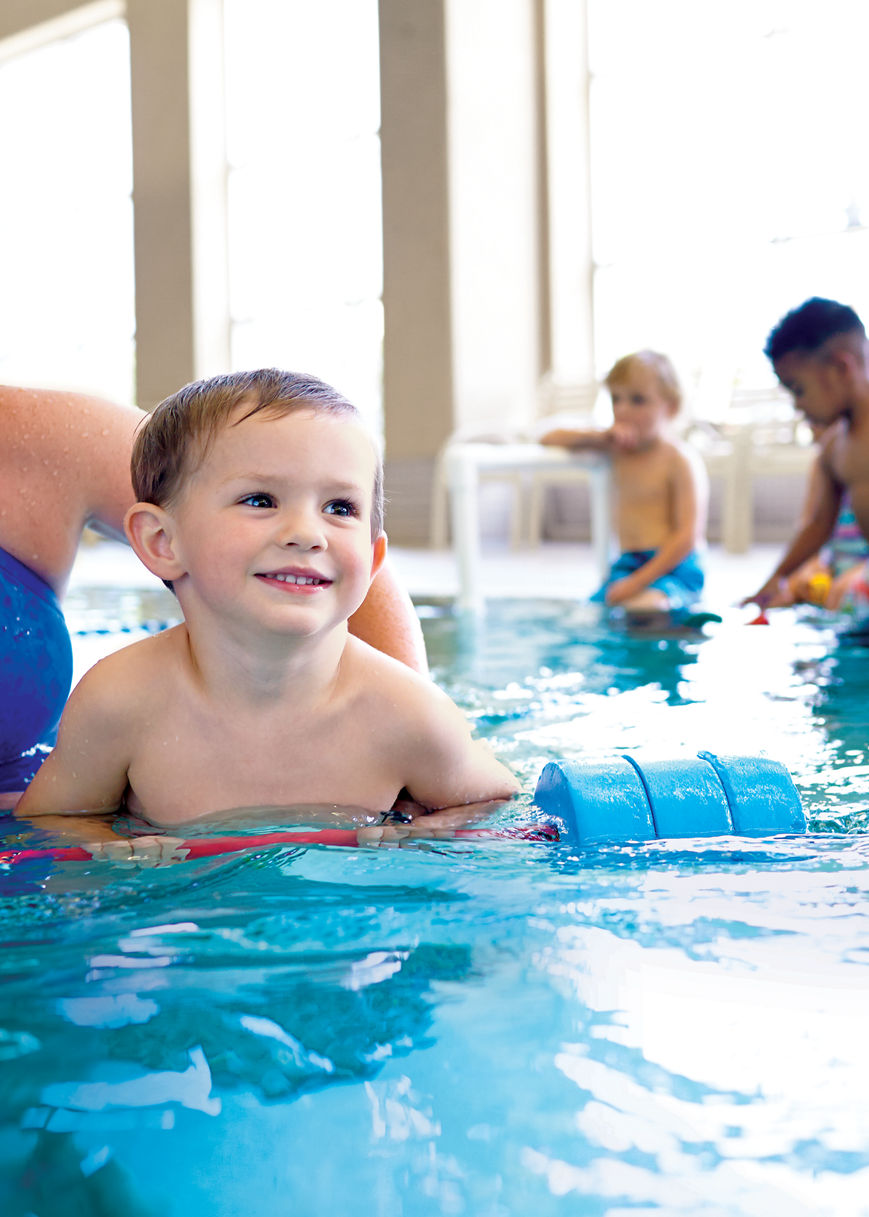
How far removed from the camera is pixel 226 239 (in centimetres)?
1032

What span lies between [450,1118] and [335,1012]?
5.2 inches

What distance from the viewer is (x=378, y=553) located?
4.33 feet

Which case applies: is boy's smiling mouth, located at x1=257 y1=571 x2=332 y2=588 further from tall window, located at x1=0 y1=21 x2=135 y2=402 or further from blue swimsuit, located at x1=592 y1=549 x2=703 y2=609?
tall window, located at x1=0 y1=21 x2=135 y2=402

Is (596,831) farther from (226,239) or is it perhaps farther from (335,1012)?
(226,239)

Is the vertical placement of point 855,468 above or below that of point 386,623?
above

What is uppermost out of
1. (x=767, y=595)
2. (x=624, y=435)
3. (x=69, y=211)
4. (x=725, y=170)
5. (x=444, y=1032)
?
(x=69, y=211)

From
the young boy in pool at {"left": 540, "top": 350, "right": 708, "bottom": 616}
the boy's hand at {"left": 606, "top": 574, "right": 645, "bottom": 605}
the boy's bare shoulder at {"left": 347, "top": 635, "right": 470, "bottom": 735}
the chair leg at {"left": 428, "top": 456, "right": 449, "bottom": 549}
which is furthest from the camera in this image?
the chair leg at {"left": 428, "top": 456, "right": 449, "bottom": 549}

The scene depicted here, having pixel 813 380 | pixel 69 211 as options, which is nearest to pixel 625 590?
pixel 813 380

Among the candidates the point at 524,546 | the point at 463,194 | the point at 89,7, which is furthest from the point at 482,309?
the point at 89,7

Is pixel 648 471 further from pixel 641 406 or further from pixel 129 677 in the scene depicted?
pixel 129 677

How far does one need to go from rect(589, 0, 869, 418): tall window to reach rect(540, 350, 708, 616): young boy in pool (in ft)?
10.7

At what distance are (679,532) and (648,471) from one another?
29 centimetres

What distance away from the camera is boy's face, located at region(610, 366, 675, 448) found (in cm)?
427

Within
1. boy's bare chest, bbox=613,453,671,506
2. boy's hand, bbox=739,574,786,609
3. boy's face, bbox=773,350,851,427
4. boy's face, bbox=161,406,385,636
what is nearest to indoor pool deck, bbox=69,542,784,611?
boy's hand, bbox=739,574,786,609
